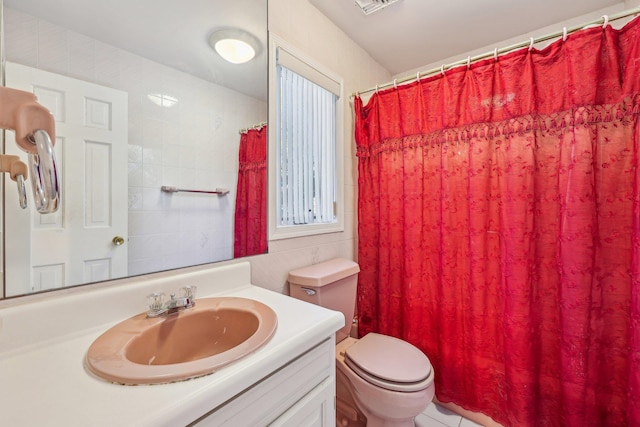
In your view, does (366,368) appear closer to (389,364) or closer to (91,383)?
(389,364)

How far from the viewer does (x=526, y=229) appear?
125cm

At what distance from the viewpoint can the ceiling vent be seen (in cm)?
143

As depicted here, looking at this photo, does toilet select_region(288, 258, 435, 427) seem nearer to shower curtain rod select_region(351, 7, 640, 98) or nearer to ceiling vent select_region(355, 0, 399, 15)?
shower curtain rod select_region(351, 7, 640, 98)

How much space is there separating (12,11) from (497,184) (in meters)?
1.88

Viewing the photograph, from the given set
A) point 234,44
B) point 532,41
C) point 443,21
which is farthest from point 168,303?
point 443,21

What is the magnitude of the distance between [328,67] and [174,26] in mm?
897

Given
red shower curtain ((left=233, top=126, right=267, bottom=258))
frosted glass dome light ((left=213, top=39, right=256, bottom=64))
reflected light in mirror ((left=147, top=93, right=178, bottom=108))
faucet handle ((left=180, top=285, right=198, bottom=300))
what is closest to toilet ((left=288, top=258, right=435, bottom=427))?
red shower curtain ((left=233, top=126, right=267, bottom=258))

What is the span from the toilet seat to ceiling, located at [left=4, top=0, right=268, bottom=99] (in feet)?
4.34

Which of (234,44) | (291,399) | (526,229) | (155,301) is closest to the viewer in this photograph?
(291,399)

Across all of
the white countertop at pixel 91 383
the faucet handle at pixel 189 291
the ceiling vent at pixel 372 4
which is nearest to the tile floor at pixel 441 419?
the white countertop at pixel 91 383

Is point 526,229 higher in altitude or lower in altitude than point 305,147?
lower

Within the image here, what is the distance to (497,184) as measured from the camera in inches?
52.7

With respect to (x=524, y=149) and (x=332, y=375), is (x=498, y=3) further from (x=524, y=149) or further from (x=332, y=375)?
(x=332, y=375)

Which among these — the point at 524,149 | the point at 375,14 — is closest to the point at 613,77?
the point at 524,149
